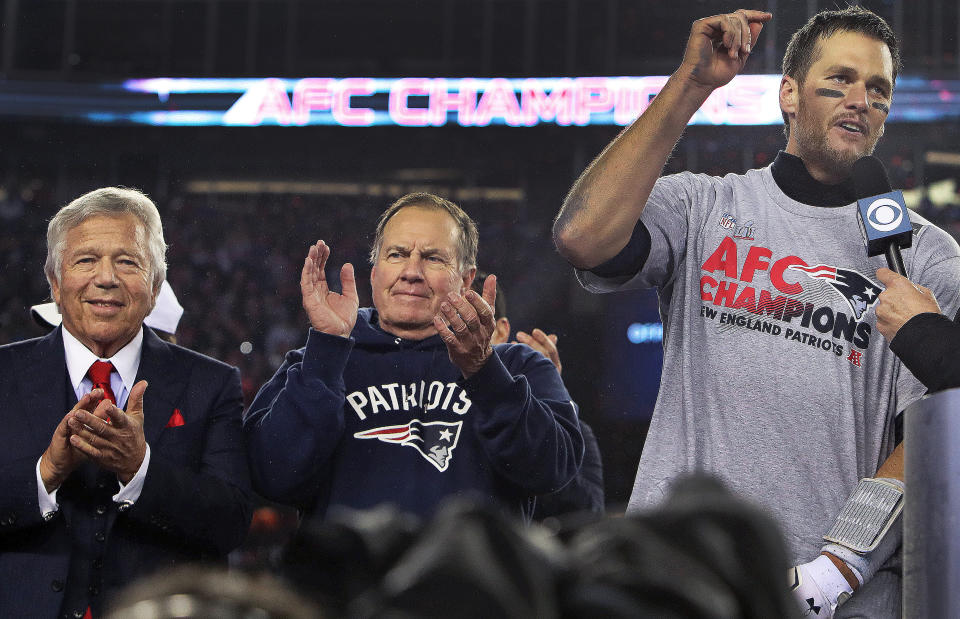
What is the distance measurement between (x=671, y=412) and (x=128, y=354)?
89cm

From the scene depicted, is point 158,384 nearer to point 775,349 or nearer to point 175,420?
point 175,420

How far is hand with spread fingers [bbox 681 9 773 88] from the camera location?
3.84ft

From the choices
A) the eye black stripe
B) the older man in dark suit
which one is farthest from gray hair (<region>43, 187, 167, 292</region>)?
the eye black stripe

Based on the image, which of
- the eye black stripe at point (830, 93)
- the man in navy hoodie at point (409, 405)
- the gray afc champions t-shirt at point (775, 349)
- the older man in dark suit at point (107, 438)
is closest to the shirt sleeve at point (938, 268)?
the gray afc champions t-shirt at point (775, 349)

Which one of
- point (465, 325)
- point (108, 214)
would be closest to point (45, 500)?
point (108, 214)

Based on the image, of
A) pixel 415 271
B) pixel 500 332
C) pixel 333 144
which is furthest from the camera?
pixel 333 144

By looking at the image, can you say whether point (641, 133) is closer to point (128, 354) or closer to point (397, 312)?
point (397, 312)

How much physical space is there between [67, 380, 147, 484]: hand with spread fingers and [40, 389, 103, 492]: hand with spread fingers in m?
0.01

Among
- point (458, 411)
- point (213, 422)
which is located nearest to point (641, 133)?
point (458, 411)

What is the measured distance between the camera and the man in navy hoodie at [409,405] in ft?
5.28

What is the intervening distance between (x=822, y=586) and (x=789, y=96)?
82 centimetres

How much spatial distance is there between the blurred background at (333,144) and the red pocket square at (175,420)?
7073 mm

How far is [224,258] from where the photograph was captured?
987cm

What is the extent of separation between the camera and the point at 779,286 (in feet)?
4.76
